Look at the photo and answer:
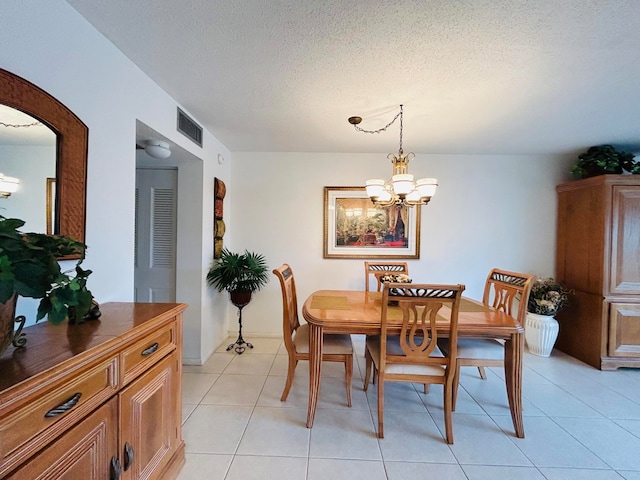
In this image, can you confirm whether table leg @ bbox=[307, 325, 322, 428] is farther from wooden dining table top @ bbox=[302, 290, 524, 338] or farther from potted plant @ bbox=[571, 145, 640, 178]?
potted plant @ bbox=[571, 145, 640, 178]

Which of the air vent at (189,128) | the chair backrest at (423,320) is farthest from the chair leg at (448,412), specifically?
the air vent at (189,128)

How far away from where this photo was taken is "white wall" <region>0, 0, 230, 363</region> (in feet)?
3.62

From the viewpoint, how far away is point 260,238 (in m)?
3.47

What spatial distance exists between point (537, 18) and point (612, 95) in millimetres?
1295

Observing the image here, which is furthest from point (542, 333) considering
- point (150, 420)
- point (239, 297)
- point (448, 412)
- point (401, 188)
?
point (150, 420)

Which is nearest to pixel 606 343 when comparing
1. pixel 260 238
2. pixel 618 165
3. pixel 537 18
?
pixel 618 165

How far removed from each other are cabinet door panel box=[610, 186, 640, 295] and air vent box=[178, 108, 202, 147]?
13.7ft

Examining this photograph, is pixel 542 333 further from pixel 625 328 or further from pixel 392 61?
pixel 392 61

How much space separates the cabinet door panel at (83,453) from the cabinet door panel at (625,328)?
413 centimetres

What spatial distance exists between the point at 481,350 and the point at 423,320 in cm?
69

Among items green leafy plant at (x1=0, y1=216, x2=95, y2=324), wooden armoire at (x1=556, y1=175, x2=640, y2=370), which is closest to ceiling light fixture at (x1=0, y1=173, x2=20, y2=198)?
green leafy plant at (x1=0, y1=216, x2=95, y2=324)

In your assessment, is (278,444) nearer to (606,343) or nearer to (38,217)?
(38,217)

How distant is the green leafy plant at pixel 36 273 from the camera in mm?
704

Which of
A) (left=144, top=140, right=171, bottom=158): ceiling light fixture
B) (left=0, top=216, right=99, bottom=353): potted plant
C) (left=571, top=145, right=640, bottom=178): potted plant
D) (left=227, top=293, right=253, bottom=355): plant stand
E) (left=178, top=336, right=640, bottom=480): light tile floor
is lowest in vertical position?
(left=178, top=336, right=640, bottom=480): light tile floor
